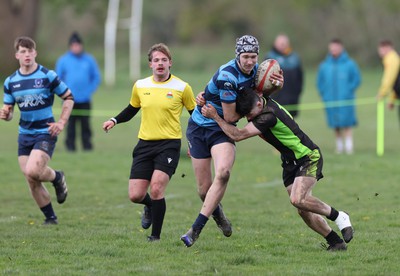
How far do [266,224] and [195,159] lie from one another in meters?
1.80

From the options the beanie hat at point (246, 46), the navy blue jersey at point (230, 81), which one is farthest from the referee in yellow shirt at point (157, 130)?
the beanie hat at point (246, 46)

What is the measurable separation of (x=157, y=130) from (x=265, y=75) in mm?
1538

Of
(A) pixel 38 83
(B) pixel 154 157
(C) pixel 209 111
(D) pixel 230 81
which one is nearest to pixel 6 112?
(A) pixel 38 83

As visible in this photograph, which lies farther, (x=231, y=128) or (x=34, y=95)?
(x=34, y=95)

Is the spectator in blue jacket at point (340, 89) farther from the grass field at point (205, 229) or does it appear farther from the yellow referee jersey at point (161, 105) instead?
the yellow referee jersey at point (161, 105)

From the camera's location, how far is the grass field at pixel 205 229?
798 centimetres

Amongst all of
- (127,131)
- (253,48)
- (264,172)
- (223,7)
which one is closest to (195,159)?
(253,48)

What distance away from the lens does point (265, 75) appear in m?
8.34

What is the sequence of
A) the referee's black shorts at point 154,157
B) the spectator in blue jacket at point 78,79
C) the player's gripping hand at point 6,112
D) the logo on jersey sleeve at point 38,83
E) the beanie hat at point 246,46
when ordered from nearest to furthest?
the beanie hat at point 246,46
the referee's black shorts at point 154,157
the player's gripping hand at point 6,112
the logo on jersey sleeve at point 38,83
the spectator in blue jacket at point 78,79

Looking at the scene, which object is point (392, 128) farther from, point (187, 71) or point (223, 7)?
point (223, 7)

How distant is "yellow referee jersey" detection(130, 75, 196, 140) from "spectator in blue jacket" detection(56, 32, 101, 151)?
9782mm

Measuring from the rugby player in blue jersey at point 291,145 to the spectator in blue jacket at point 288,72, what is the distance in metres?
10.3

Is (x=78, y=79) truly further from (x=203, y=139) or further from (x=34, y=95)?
(x=203, y=139)

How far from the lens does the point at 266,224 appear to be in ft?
35.6
